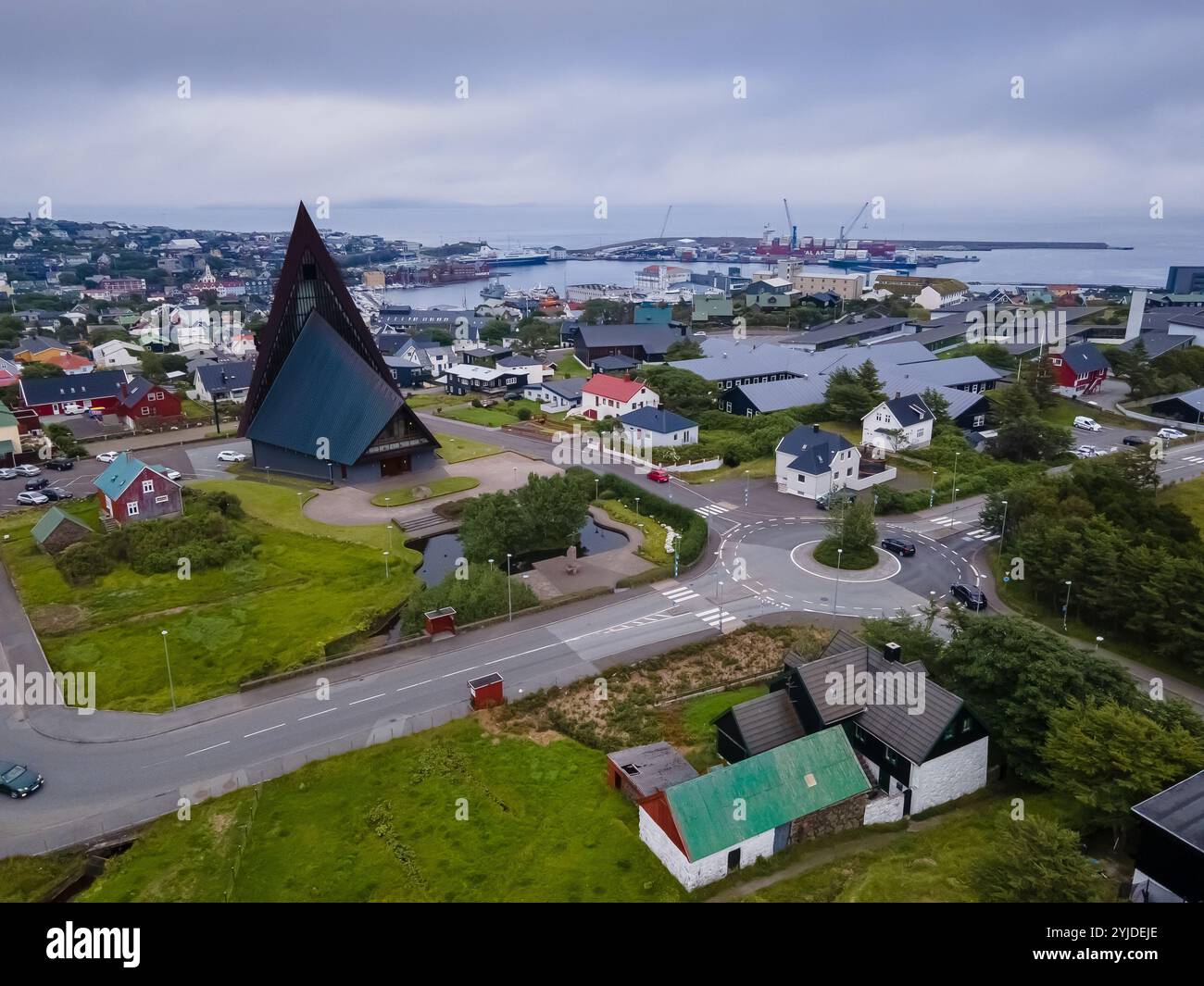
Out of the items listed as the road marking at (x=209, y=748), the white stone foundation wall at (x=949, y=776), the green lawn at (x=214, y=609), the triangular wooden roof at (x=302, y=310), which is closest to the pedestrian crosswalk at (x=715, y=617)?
the white stone foundation wall at (x=949, y=776)

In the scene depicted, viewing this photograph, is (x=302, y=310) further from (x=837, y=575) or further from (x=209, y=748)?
(x=837, y=575)

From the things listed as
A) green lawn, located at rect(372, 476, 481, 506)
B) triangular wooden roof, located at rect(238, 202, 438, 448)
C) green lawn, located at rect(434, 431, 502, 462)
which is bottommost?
green lawn, located at rect(372, 476, 481, 506)

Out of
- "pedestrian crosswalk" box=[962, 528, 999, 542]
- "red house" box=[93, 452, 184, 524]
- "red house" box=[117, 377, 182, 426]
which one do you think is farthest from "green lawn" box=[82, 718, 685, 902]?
"red house" box=[117, 377, 182, 426]

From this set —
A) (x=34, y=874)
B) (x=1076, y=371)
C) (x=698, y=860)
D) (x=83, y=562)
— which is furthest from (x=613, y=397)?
(x=34, y=874)

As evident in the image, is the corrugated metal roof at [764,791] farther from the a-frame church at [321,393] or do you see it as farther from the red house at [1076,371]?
the red house at [1076,371]

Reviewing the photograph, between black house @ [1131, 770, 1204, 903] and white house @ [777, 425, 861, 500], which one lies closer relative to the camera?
black house @ [1131, 770, 1204, 903]

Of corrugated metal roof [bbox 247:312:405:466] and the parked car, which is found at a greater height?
corrugated metal roof [bbox 247:312:405:466]

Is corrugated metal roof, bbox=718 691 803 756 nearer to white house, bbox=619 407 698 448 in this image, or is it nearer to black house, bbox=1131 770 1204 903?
black house, bbox=1131 770 1204 903
